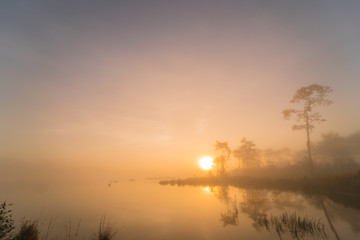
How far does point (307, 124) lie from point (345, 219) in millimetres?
25329

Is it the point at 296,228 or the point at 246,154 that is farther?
the point at 246,154

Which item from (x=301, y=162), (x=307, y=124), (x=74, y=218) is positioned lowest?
(x=74, y=218)

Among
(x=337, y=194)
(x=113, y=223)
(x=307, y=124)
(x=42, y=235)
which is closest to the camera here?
(x=42, y=235)

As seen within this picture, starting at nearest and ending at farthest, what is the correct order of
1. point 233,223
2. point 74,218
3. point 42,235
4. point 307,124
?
point 42,235
point 233,223
point 74,218
point 307,124

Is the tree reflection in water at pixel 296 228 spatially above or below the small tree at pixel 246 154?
below

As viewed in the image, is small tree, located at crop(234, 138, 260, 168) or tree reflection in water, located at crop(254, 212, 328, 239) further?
small tree, located at crop(234, 138, 260, 168)

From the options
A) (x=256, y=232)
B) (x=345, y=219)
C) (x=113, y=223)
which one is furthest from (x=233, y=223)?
(x=113, y=223)

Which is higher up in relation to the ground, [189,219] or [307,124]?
[307,124]

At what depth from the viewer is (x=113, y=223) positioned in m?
17.6

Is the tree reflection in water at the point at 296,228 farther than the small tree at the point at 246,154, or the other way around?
the small tree at the point at 246,154

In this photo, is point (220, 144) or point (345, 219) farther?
point (220, 144)

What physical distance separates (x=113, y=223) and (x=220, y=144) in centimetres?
5619

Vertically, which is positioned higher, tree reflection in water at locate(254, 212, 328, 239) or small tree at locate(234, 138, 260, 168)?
small tree at locate(234, 138, 260, 168)

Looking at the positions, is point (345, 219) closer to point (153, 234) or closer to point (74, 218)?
point (153, 234)
